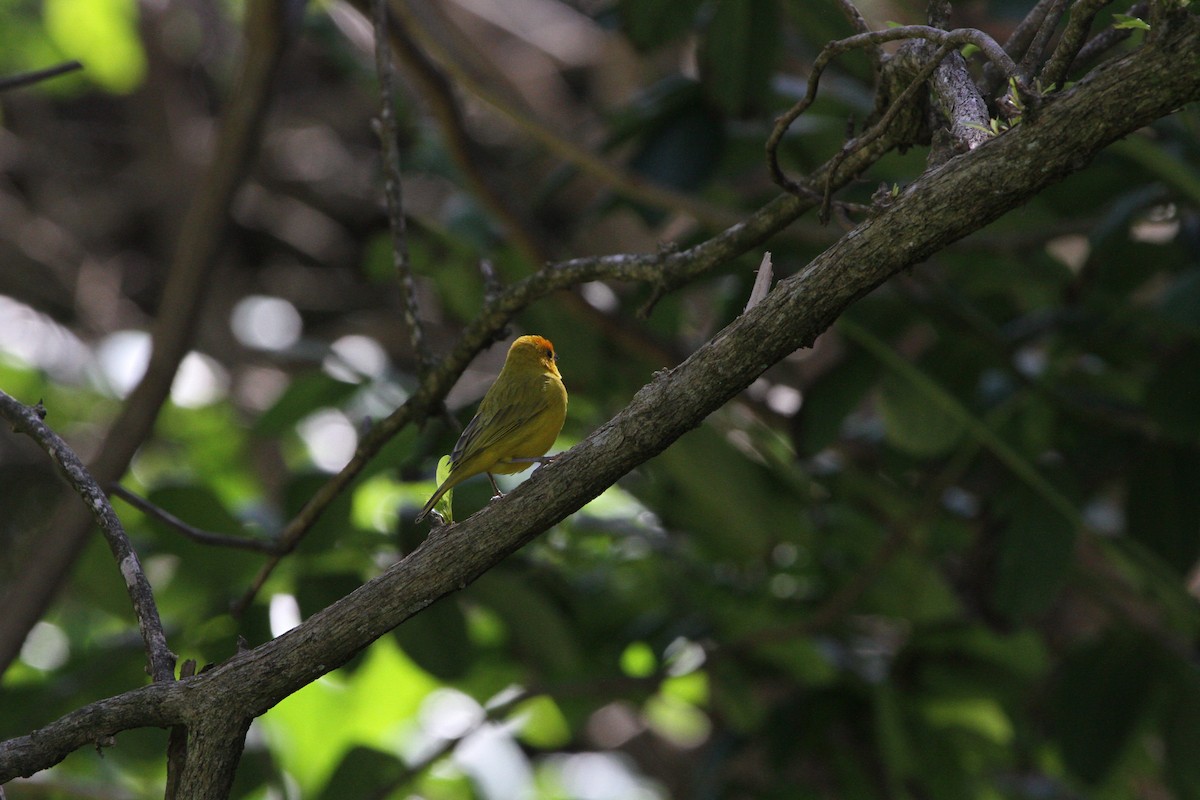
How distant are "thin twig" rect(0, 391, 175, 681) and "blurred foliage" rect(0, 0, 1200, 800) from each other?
55cm

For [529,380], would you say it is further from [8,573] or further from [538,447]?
[8,573]

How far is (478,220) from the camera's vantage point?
140 inches

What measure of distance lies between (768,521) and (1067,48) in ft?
6.68

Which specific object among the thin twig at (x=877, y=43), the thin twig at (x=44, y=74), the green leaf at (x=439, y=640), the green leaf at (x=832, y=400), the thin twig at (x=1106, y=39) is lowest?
the green leaf at (x=832, y=400)

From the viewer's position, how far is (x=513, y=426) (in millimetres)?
1913

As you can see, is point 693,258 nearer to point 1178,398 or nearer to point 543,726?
point 1178,398

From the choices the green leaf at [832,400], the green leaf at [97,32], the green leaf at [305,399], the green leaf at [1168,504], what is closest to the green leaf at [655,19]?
the green leaf at [832,400]

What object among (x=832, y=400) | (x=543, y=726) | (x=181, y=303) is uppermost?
(x=181, y=303)

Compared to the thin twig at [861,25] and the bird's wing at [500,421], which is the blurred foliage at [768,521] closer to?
the bird's wing at [500,421]

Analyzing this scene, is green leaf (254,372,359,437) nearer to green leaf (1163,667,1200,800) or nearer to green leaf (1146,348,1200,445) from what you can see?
green leaf (1146,348,1200,445)

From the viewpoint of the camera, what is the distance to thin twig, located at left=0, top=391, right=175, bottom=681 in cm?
155

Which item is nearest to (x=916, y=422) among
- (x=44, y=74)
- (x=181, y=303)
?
(x=181, y=303)

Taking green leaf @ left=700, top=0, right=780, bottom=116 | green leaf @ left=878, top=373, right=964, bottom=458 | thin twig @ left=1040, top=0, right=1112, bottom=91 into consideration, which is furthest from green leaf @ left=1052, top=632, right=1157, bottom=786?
thin twig @ left=1040, top=0, right=1112, bottom=91

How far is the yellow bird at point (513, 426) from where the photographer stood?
6.28 ft
